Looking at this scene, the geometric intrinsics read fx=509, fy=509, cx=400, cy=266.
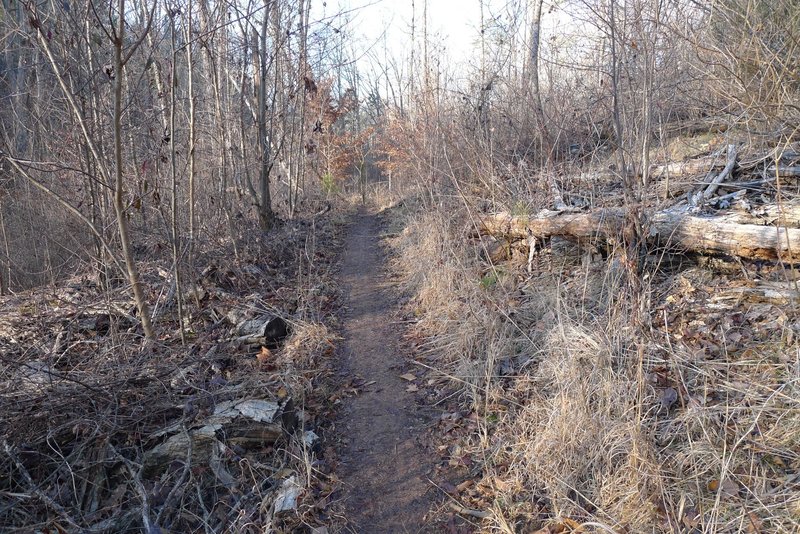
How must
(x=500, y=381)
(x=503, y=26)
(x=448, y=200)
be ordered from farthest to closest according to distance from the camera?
(x=503, y=26) < (x=448, y=200) < (x=500, y=381)

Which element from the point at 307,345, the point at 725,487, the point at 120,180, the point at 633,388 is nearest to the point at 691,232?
the point at 633,388

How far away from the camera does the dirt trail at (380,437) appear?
10.4 feet

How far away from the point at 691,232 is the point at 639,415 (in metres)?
2.16

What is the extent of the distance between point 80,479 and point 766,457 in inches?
165

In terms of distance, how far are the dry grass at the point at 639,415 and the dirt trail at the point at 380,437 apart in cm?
38

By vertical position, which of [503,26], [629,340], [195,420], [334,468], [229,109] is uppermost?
[503,26]

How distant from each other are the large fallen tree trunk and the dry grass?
31cm

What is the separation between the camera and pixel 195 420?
3.87m

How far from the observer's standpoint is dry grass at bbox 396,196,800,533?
2576 millimetres

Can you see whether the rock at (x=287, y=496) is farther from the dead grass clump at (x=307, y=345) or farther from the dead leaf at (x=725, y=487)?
the dead leaf at (x=725, y=487)

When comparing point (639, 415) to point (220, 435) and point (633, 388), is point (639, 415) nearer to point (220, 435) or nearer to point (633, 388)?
point (633, 388)

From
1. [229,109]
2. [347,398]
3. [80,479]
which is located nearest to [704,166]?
[347,398]

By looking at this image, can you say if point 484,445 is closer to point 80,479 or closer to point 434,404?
point 434,404

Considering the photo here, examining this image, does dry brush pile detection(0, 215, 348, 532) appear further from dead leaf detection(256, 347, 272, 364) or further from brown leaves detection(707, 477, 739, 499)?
brown leaves detection(707, 477, 739, 499)
